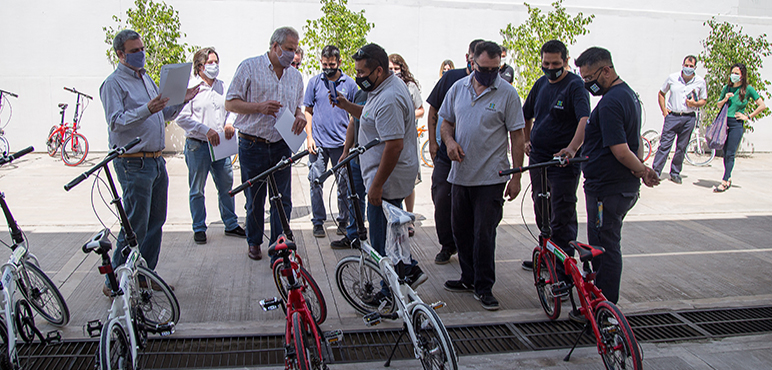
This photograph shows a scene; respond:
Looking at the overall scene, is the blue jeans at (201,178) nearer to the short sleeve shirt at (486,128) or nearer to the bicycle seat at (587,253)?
the short sleeve shirt at (486,128)

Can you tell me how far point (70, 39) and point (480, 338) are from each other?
9.65 metres

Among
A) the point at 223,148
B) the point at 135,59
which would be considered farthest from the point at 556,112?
the point at 135,59

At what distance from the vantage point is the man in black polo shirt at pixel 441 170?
4.75 metres

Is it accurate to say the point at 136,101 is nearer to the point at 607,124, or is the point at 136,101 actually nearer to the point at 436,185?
the point at 436,185

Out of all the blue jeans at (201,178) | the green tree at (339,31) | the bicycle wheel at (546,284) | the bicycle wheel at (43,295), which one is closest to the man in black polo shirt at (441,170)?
the bicycle wheel at (546,284)

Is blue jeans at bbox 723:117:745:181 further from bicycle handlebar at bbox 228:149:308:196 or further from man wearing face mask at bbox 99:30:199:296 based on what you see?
man wearing face mask at bbox 99:30:199:296

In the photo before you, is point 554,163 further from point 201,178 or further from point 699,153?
point 699,153

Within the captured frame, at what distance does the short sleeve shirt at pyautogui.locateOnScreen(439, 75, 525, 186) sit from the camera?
395 cm

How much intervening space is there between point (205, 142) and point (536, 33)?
8350 millimetres

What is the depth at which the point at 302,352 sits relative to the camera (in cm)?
268

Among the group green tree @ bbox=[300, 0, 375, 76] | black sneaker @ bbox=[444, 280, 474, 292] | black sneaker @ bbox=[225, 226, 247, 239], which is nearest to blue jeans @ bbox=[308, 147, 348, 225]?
black sneaker @ bbox=[225, 226, 247, 239]

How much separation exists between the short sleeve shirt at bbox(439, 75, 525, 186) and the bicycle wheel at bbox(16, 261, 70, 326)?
2834 mm

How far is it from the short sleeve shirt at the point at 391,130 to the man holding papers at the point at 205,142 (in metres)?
2.06

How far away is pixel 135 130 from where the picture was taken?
13.0ft
